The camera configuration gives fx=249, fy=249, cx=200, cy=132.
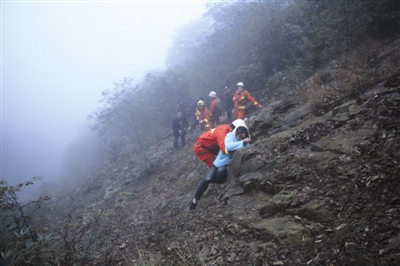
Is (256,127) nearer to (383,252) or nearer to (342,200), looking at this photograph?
(342,200)

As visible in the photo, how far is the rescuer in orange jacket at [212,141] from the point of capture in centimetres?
571

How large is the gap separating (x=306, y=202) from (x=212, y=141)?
291 cm

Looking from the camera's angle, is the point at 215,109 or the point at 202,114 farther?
the point at 202,114

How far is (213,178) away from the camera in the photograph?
221 inches

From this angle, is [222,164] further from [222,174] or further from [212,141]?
[212,141]

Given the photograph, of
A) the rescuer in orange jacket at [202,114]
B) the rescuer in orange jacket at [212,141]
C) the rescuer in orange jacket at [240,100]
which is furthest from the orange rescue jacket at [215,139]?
the rescuer in orange jacket at [202,114]

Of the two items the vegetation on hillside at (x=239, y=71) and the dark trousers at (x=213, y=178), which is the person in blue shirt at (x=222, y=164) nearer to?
the dark trousers at (x=213, y=178)

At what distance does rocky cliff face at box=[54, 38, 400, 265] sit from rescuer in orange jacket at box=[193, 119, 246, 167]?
613 mm

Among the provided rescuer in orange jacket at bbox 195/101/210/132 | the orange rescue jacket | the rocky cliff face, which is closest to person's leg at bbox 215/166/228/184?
the rocky cliff face

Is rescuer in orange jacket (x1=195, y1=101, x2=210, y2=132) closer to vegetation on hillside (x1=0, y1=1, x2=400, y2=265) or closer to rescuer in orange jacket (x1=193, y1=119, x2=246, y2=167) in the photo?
vegetation on hillside (x1=0, y1=1, x2=400, y2=265)

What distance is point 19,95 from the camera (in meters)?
87.6

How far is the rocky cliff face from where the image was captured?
8.59 ft

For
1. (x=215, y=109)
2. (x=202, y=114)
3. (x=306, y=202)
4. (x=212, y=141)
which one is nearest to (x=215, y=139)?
(x=212, y=141)

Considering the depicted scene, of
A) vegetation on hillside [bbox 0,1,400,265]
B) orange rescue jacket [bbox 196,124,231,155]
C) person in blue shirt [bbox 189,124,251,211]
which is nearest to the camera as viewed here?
vegetation on hillside [bbox 0,1,400,265]
